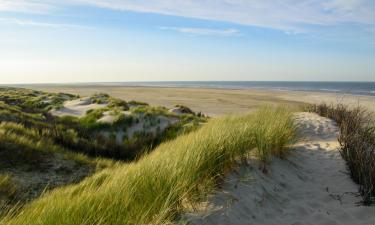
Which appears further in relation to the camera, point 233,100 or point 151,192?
point 233,100

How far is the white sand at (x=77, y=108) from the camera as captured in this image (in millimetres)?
17716

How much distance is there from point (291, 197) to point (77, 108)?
1529cm

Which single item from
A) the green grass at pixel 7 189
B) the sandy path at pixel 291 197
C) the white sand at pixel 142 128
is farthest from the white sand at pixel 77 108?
the sandy path at pixel 291 197

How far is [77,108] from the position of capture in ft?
62.1

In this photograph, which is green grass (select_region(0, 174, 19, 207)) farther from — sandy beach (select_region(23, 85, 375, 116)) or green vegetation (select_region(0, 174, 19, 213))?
sandy beach (select_region(23, 85, 375, 116))

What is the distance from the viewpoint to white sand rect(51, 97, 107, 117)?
17.7 meters

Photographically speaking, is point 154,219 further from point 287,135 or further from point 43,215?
point 287,135

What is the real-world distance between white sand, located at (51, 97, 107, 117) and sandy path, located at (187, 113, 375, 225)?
1236 cm

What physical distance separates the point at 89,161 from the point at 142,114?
647cm

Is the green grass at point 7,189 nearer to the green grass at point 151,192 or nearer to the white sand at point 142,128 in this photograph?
the green grass at point 151,192

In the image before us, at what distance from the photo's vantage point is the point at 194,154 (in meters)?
4.61

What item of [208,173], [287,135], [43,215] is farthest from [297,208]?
[43,215]

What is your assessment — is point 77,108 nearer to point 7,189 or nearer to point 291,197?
point 7,189

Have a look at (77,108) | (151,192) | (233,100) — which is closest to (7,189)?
(151,192)
